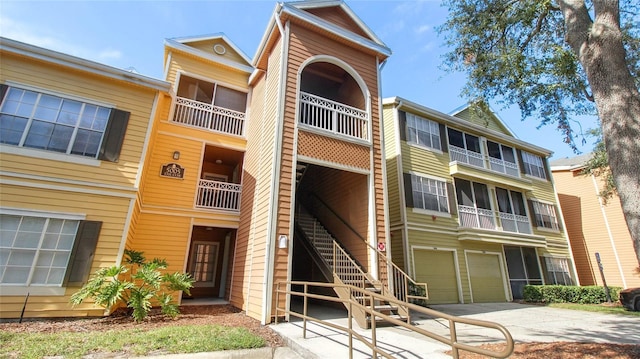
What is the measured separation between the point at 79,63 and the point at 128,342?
7307mm

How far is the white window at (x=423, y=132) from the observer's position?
46.1 ft

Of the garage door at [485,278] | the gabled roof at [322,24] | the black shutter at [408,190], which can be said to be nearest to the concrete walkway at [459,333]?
the garage door at [485,278]

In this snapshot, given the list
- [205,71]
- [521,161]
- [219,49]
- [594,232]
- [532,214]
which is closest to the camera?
[205,71]

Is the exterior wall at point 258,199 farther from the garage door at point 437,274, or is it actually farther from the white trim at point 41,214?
the garage door at point 437,274

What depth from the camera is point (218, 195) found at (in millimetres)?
10539

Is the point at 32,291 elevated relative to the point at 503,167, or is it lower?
lower

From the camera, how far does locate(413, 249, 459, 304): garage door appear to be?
1208 cm

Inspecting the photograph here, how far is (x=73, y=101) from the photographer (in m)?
7.89

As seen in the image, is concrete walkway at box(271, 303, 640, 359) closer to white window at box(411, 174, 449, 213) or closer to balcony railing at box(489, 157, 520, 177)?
white window at box(411, 174, 449, 213)

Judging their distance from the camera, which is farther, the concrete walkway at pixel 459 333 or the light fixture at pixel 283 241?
the light fixture at pixel 283 241

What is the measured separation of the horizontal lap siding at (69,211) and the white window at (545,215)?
1959 cm

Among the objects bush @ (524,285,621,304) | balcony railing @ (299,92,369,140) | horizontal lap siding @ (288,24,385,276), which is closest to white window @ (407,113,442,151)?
horizontal lap siding @ (288,24,385,276)

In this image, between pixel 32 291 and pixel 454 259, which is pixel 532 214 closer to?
→ pixel 454 259

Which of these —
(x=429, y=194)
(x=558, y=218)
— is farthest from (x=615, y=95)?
(x=558, y=218)
